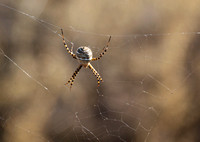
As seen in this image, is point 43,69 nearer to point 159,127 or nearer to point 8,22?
Result: point 8,22

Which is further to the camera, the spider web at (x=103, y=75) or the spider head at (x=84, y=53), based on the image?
the spider web at (x=103, y=75)

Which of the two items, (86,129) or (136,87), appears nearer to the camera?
(86,129)

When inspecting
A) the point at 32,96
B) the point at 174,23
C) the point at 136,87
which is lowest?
the point at 32,96

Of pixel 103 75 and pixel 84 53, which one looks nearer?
pixel 84 53

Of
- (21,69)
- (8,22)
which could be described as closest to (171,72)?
(21,69)

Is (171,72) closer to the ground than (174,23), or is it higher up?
closer to the ground

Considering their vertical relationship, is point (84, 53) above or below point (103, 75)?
above

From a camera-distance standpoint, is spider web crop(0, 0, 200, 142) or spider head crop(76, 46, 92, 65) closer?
spider head crop(76, 46, 92, 65)
